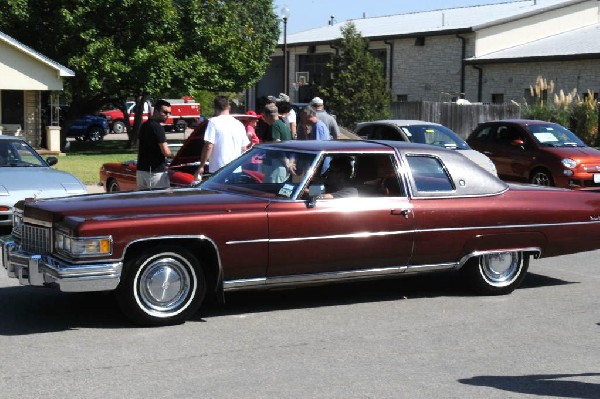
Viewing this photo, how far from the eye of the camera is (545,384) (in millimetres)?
5906

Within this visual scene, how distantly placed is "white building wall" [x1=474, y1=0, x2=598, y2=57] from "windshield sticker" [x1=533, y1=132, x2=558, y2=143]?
19993 mm

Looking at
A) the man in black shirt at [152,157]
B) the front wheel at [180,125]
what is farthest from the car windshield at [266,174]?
the front wheel at [180,125]

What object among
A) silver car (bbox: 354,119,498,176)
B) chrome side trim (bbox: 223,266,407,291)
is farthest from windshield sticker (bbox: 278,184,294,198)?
silver car (bbox: 354,119,498,176)

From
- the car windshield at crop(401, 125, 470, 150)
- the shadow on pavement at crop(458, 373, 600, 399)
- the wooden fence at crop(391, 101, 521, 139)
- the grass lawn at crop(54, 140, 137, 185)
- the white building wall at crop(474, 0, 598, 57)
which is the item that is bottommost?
the shadow on pavement at crop(458, 373, 600, 399)

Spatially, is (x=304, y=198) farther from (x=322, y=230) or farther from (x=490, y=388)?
(x=490, y=388)

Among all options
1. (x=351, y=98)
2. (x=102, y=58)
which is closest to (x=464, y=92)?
(x=351, y=98)

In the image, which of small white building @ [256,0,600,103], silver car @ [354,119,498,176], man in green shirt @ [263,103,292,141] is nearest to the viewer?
man in green shirt @ [263,103,292,141]

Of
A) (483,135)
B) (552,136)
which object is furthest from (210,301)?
(483,135)

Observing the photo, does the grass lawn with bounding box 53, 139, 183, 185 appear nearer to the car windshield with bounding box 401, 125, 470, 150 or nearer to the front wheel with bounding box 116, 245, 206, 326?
the car windshield with bounding box 401, 125, 470, 150

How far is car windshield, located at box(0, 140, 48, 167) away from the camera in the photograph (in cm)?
1310

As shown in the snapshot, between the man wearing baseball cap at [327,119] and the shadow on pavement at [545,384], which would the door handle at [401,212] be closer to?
the shadow on pavement at [545,384]

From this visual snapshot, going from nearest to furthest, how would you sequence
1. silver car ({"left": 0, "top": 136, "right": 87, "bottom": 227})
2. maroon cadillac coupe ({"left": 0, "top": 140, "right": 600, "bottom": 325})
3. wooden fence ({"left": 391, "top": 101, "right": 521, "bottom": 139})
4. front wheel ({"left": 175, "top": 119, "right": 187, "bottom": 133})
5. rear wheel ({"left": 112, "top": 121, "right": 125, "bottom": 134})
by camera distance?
maroon cadillac coupe ({"left": 0, "top": 140, "right": 600, "bottom": 325}) → silver car ({"left": 0, "top": 136, "right": 87, "bottom": 227}) → wooden fence ({"left": 391, "top": 101, "right": 521, "bottom": 139}) → rear wheel ({"left": 112, "top": 121, "right": 125, "bottom": 134}) → front wheel ({"left": 175, "top": 119, "right": 187, "bottom": 133})

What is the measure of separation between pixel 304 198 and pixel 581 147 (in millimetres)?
11838

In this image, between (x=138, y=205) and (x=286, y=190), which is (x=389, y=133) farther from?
(x=138, y=205)
